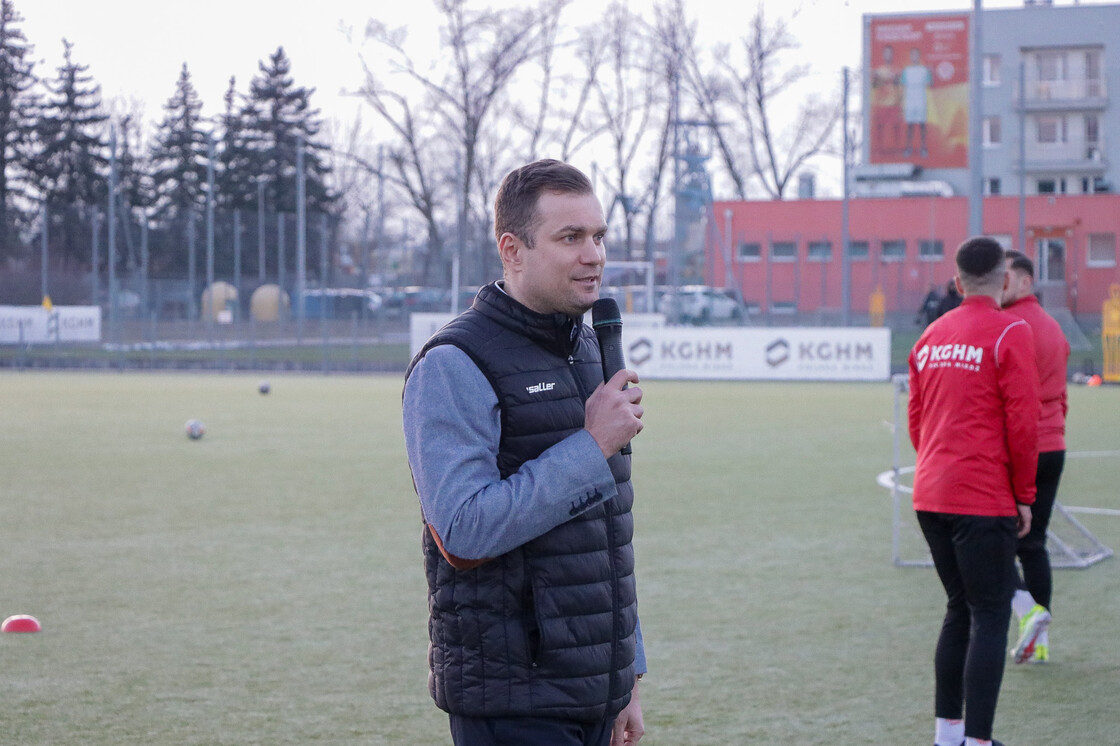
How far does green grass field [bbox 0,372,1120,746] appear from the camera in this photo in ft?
18.2

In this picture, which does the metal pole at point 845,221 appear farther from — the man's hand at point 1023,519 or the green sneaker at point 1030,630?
the man's hand at point 1023,519

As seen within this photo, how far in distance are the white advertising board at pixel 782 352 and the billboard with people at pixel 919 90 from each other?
4000 millimetres

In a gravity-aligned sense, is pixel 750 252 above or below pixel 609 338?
above

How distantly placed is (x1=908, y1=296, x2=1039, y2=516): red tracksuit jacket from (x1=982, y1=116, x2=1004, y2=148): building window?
4893 centimetres

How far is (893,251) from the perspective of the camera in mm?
36438

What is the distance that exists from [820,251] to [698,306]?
17.5 ft

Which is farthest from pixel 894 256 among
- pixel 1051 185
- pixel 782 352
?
pixel 1051 185

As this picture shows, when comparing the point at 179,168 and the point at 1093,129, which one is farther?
the point at 179,168

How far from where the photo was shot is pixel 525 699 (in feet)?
9.09

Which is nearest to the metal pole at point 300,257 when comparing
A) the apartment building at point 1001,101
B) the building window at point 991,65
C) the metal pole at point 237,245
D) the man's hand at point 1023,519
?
the metal pole at point 237,245

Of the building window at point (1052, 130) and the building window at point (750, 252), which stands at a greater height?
the building window at point (1052, 130)

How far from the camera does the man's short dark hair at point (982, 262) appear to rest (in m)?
4.90

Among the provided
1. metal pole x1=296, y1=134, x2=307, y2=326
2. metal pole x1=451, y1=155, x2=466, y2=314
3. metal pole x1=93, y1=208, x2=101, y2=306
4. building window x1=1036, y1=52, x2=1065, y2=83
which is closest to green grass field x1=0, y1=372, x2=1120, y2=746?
metal pole x1=451, y1=155, x2=466, y2=314

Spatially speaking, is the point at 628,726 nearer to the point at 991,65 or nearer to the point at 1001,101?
the point at 1001,101
